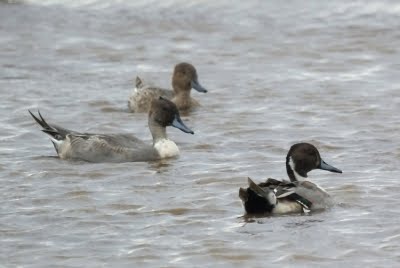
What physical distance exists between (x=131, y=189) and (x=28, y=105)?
3.69 metres

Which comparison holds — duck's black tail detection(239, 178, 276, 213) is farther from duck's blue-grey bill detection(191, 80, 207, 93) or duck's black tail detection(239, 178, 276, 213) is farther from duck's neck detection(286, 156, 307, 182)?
duck's blue-grey bill detection(191, 80, 207, 93)

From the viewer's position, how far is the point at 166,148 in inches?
478

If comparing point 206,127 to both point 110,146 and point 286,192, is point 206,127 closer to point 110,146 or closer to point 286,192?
point 110,146

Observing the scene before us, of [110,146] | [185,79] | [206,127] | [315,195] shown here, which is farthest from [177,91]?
[315,195]

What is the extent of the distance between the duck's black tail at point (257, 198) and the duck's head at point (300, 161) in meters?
0.64

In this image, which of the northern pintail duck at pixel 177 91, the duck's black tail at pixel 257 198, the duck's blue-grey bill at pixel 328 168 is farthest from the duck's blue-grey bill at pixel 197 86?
the duck's black tail at pixel 257 198

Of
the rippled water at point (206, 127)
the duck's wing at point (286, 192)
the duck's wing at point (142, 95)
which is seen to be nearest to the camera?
the rippled water at point (206, 127)

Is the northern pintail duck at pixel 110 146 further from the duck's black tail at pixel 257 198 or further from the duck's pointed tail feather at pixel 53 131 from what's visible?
the duck's black tail at pixel 257 198

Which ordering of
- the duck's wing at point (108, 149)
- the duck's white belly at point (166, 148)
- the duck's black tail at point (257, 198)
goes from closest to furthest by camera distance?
1. the duck's black tail at point (257, 198)
2. the duck's wing at point (108, 149)
3. the duck's white belly at point (166, 148)

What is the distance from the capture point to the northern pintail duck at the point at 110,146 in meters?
12.0

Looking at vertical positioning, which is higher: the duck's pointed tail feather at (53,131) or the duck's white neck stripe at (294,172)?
the duck's white neck stripe at (294,172)

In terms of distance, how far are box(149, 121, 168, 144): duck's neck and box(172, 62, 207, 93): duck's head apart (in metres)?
2.07

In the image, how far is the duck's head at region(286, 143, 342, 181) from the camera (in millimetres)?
→ 10438

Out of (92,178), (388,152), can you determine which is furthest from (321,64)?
(92,178)
